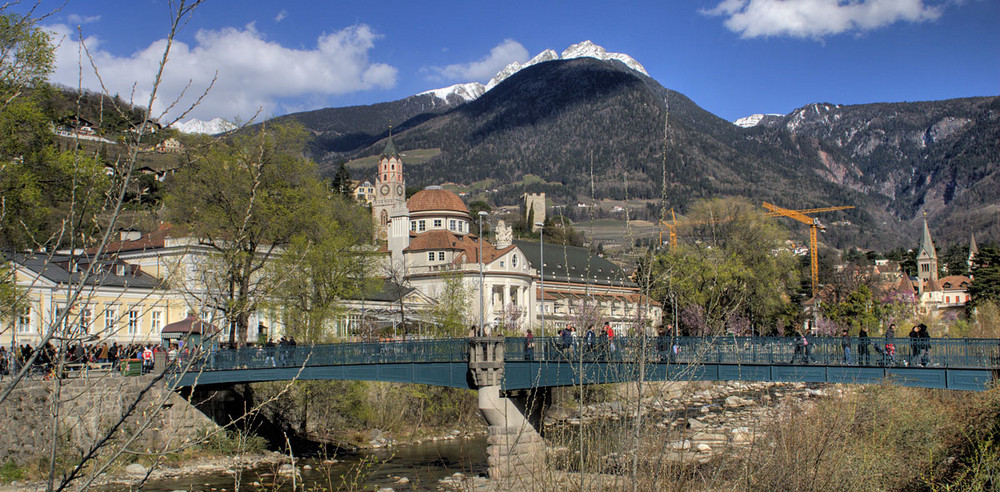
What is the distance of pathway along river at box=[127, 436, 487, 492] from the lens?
84.1 feet

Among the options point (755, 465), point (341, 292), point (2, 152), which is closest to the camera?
point (755, 465)

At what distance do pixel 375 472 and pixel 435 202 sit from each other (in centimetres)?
6506

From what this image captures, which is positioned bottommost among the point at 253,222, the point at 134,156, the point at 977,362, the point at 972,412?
the point at 972,412

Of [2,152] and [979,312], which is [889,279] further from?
[2,152]

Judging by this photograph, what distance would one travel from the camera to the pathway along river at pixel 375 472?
1009 inches

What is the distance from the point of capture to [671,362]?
71.3 feet

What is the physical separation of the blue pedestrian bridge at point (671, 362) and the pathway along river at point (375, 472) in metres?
3.05

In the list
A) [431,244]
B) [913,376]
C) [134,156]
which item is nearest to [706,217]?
[431,244]

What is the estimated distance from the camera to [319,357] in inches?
1222

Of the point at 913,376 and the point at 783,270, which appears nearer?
the point at 913,376

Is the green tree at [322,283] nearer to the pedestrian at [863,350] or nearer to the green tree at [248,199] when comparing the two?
the green tree at [248,199]

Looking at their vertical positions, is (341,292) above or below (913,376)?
above

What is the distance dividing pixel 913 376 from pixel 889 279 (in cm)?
5939


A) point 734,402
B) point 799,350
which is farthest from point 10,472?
point 734,402
